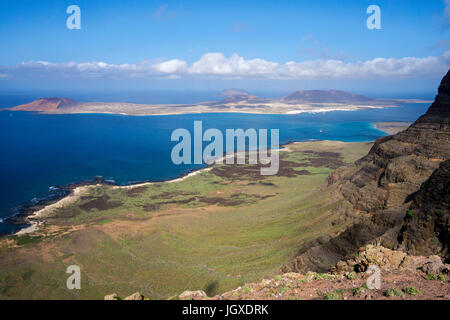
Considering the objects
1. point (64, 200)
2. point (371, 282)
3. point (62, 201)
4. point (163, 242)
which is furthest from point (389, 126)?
point (371, 282)

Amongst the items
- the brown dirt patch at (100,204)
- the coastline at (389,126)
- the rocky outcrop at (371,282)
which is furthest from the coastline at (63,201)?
the coastline at (389,126)

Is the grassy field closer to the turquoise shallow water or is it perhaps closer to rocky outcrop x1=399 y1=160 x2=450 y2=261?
Answer: rocky outcrop x1=399 y1=160 x2=450 y2=261

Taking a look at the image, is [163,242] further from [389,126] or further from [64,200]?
[389,126]

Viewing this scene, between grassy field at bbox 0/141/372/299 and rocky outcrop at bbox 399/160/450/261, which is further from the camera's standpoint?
grassy field at bbox 0/141/372/299

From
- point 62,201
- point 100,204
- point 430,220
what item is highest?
point 430,220

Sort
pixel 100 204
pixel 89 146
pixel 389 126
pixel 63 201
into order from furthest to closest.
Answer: pixel 389 126 < pixel 89 146 < pixel 63 201 < pixel 100 204

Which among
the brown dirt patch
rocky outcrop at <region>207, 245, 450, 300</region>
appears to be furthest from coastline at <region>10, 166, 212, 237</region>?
rocky outcrop at <region>207, 245, 450, 300</region>
